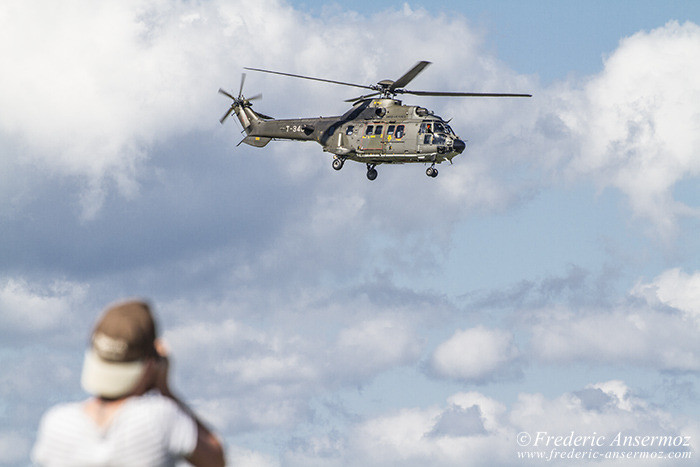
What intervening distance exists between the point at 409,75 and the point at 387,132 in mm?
3705

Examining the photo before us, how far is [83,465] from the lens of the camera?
5.28 meters

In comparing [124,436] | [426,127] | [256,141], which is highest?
[256,141]

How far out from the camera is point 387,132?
5569cm

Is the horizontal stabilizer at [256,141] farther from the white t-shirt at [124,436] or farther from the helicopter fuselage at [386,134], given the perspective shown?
the white t-shirt at [124,436]

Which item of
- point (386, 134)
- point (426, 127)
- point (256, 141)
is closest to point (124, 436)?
point (426, 127)

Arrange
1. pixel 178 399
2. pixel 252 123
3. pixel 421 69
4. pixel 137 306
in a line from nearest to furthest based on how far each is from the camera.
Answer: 1. pixel 137 306
2. pixel 178 399
3. pixel 421 69
4. pixel 252 123

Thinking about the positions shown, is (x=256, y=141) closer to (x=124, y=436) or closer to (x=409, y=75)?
(x=409, y=75)

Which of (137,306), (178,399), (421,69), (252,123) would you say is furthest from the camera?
(252,123)

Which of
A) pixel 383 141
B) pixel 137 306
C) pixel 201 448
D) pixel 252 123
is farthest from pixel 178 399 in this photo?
pixel 252 123

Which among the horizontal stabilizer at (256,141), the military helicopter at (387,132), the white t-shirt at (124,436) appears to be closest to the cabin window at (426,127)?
the military helicopter at (387,132)

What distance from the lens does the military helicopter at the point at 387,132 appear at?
180 ft

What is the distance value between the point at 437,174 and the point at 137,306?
168 feet

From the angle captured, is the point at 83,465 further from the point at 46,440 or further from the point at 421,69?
the point at 421,69

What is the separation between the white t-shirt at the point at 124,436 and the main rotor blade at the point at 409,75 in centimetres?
4991
